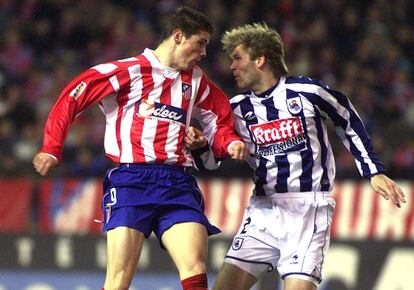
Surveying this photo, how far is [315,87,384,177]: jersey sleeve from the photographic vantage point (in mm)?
7094

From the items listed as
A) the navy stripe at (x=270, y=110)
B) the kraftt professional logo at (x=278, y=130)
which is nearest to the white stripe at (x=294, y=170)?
the kraftt professional logo at (x=278, y=130)

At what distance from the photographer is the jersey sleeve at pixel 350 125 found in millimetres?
7094

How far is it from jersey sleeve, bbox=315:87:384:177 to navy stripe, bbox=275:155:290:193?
37cm

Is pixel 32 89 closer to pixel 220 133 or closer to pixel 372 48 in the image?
pixel 372 48

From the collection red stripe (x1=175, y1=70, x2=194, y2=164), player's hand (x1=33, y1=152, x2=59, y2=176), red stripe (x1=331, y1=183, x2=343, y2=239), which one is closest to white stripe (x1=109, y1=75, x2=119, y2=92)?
red stripe (x1=175, y1=70, x2=194, y2=164)

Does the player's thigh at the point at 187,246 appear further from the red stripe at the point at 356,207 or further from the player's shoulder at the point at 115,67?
the red stripe at the point at 356,207

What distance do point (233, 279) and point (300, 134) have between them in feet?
3.14

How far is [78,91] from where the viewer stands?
6.68 m

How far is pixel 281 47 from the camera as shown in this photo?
24.1 ft

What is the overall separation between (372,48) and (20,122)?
4.26m

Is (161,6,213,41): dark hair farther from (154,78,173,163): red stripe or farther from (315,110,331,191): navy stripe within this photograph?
(315,110,331,191): navy stripe

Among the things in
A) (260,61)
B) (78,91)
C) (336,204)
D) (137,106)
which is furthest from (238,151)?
(336,204)

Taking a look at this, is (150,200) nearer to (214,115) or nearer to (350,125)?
(214,115)

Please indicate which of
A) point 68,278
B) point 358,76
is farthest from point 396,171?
point 68,278
